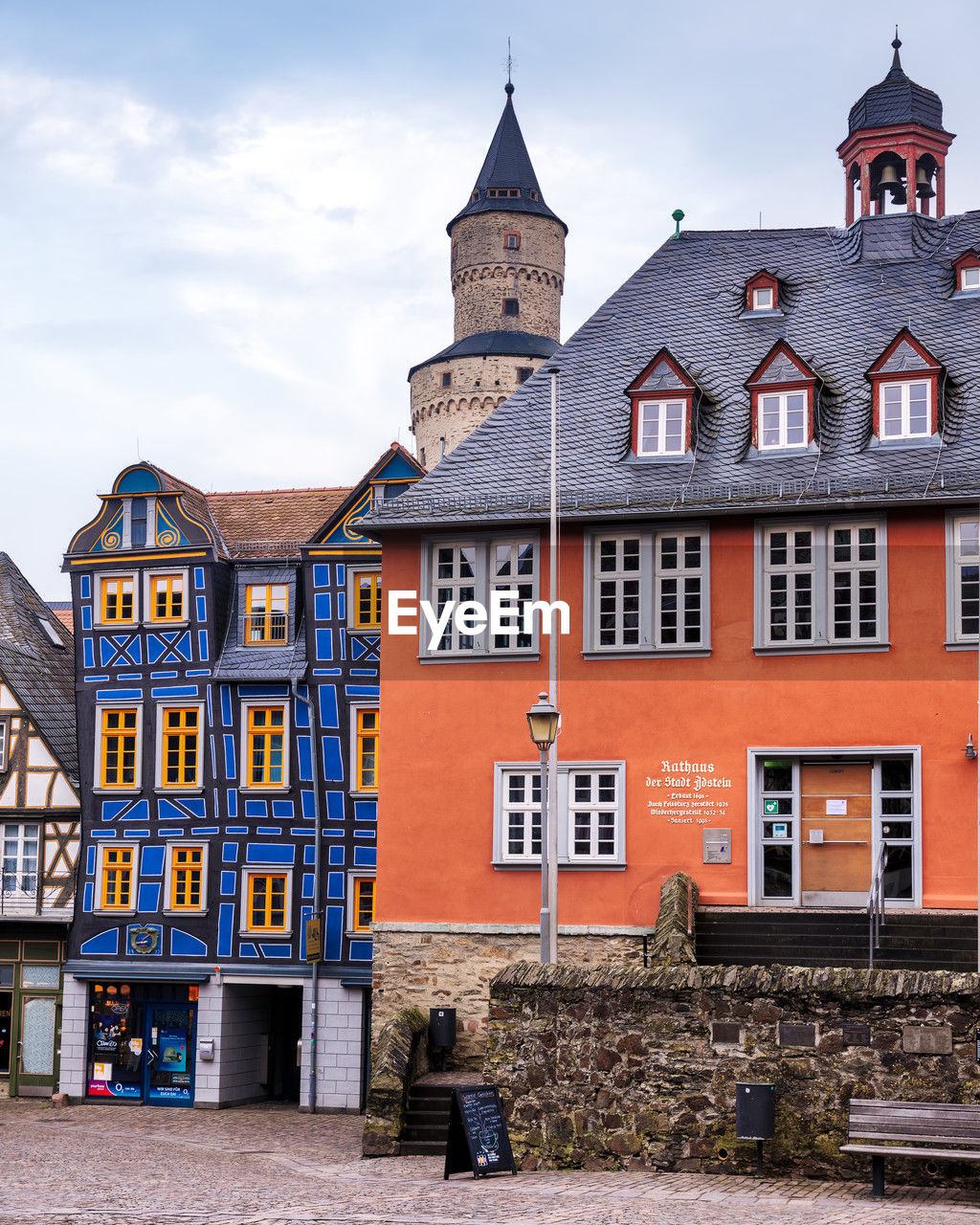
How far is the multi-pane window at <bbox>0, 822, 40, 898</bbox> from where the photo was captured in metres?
32.3

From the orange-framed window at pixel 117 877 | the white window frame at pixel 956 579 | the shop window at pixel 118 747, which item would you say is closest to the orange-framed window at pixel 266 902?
the orange-framed window at pixel 117 877

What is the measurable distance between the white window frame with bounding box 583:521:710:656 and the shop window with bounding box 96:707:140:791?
12.2 metres

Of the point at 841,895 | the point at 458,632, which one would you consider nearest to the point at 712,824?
the point at 841,895

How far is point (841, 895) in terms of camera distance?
21891 millimetres

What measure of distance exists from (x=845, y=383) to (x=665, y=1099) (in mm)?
11761

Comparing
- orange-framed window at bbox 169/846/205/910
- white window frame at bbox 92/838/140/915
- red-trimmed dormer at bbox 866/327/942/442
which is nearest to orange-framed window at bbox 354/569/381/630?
orange-framed window at bbox 169/846/205/910

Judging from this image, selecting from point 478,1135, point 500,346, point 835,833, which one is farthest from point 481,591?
point 500,346

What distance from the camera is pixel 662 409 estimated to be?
944 inches

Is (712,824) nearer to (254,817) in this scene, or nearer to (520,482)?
(520,482)

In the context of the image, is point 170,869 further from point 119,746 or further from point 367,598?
point 367,598

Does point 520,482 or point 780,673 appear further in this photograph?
point 520,482

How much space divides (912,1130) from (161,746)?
66.6 feet

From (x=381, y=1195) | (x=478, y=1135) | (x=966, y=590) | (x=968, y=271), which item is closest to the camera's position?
(x=381, y=1195)

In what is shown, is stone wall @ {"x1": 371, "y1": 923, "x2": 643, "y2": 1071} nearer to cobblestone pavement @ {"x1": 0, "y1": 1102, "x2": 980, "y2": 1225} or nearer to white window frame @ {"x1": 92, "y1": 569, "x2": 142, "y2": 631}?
cobblestone pavement @ {"x1": 0, "y1": 1102, "x2": 980, "y2": 1225}
